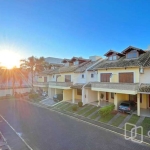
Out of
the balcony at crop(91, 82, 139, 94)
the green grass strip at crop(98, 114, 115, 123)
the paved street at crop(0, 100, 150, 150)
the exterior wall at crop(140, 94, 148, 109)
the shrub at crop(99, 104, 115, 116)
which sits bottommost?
the paved street at crop(0, 100, 150, 150)

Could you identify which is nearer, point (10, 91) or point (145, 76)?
point (145, 76)

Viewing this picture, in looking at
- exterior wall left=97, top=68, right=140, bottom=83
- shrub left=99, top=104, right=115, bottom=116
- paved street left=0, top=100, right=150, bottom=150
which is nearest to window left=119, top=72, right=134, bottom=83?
exterior wall left=97, top=68, right=140, bottom=83

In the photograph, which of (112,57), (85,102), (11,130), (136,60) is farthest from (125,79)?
(11,130)

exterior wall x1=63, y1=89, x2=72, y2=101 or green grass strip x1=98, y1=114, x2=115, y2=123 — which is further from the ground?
exterior wall x1=63, y1=89, x2=72, y2=101

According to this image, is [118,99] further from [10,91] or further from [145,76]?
[10,91]

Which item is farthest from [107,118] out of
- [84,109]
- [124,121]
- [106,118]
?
[84,109]

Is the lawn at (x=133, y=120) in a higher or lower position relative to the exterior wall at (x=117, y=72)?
lower

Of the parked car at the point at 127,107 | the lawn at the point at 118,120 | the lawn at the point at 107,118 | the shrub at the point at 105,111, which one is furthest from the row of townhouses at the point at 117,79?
the shrub at the point at 105,111

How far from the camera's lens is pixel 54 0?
15547 millimetres

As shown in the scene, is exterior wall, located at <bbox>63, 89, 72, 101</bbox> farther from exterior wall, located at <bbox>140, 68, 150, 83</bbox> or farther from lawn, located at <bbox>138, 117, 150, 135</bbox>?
lawn, located at <bbox>138, 117, 150, 135</bbox>

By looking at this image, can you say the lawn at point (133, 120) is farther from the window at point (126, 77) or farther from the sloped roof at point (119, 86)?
the window at point (126, 77)

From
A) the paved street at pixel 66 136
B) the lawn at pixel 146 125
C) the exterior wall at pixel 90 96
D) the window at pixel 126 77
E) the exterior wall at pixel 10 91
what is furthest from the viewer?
the exterior wall at pixel 10 91

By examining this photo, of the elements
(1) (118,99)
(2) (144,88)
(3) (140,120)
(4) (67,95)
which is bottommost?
(3) (140,120)

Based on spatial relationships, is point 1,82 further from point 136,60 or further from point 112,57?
point 136,60
